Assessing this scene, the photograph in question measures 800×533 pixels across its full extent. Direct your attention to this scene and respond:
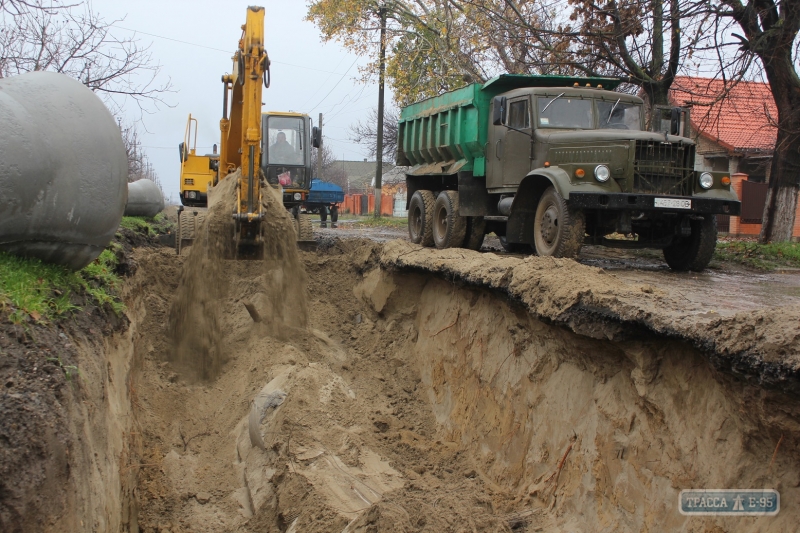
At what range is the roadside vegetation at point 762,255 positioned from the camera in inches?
418

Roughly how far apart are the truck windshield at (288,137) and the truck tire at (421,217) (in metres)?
5.03

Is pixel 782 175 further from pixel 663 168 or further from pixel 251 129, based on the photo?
pixel 251 129

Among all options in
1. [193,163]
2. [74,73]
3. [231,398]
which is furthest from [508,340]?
[193,163]

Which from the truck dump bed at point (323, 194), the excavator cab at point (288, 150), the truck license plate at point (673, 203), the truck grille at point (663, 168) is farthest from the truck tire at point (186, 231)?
the truck dump bed at point (323, 194)

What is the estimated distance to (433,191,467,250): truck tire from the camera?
36.0ft

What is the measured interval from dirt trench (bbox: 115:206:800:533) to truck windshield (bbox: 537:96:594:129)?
2449 millimetres

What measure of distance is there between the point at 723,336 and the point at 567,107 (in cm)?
665

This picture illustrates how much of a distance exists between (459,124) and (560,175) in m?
2.96

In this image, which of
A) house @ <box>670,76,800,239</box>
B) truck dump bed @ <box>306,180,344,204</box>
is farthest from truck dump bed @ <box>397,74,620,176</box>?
truck dump bed @ <box>306,180,344,204</box>

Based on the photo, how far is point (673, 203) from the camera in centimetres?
830

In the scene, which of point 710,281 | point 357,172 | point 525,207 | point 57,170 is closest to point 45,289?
point 57,170

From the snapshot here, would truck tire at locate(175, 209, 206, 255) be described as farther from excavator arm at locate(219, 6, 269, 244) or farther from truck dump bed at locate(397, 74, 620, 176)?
truck dump bed at locate(397, 74, 620, 176)

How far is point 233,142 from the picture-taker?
10.9 m

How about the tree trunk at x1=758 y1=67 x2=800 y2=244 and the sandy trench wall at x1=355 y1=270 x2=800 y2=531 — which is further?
the tree trunk at x1=758 y1=67 x2=800 y2=244
